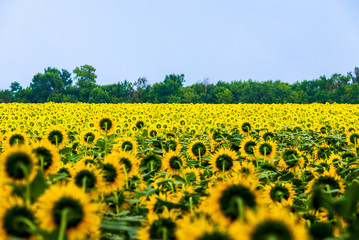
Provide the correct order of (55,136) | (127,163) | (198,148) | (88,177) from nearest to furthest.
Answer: (88,177) < (127,163) < (55,136) < (198,148)

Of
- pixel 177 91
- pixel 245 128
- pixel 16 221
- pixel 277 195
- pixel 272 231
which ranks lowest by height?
pixel 277 195

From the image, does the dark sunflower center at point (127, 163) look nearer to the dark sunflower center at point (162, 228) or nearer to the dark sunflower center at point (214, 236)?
the dark sunflower center at point (162, 228)

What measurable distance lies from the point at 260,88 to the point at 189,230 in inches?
2798

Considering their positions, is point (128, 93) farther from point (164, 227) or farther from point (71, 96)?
point (164, 227)

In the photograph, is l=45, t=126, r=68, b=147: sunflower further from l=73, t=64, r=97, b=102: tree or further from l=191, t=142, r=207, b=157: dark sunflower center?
l=73, t=64, r=97, b=102: tree

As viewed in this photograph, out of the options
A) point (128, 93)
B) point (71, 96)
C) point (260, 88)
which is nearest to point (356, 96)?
point (260, 88)

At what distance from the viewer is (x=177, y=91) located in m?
78.9

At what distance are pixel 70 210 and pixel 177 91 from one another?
78.3 m

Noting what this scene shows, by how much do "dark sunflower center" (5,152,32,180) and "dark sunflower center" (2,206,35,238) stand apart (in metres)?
0.21

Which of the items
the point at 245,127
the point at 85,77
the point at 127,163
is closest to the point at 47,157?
the point at 127,163

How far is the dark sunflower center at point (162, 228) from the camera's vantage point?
1.25 m

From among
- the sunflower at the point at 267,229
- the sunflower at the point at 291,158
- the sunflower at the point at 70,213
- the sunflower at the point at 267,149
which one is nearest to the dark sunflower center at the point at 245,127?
the sunflower at the point at 291,158

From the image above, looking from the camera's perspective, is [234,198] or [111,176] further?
[111,176]

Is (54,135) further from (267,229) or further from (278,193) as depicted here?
(267,229)
